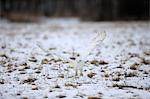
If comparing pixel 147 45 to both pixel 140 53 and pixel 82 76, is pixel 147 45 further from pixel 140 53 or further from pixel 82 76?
pixel 82 76

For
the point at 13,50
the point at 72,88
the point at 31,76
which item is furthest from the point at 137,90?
the point at 13,50

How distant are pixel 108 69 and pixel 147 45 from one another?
4.10 m

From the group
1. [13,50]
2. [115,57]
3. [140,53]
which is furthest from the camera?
[13,50]

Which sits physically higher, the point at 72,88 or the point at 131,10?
the point at 131,10

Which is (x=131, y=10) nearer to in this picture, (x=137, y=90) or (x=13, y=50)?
(x=13, y=50)

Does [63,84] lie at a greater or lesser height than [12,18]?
lesser

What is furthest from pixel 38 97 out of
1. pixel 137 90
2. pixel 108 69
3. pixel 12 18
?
pixel 12 18

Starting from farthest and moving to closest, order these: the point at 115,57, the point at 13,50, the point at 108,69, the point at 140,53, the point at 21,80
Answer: the point at 13,50 → the point at 140,53 → the point at 115,57 → the point at 108,69 → the point at 21,80

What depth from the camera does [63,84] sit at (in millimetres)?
6043

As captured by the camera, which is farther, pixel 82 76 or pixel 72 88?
pixel 82 76

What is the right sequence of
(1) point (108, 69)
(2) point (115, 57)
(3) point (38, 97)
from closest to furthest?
(3) point (38, 97) → (1) point (108, 69) → (2) point (115, 57)

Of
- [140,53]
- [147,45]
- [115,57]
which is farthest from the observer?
[147,45]

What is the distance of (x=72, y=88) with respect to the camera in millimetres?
5805

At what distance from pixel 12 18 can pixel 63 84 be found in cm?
2137
